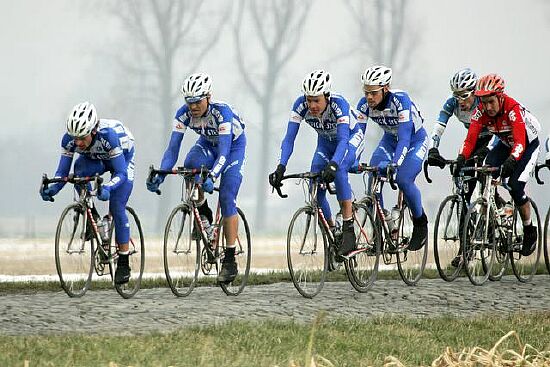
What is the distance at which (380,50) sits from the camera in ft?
113

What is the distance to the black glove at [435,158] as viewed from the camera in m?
14.3

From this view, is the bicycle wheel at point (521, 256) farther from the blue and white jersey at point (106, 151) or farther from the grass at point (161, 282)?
the blue and white jersey at point (106, 151)

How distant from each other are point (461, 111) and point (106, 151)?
15.6 feet

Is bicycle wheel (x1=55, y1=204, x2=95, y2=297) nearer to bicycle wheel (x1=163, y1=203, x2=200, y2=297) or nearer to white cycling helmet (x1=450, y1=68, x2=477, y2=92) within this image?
bicycle wheel (x1=163, y1=203, x2=200, y2=297)

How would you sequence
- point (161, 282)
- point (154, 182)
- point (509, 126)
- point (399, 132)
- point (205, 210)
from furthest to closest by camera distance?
point (161, 282) → point (509, 126) → point (399, 132) → point (205, 210) → point (154, 182)

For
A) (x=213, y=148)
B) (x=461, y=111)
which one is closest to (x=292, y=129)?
(x=213, y=148)

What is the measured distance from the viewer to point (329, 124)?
42.6ft

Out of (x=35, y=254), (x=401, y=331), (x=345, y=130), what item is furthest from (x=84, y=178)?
(x=35, y=254)

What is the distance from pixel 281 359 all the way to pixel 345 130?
4.51 metres

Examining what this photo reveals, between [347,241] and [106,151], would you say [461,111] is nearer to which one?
[347,241]

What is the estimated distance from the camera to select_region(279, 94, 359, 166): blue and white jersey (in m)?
12.5

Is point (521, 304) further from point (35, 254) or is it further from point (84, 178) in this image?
point (35, 254)

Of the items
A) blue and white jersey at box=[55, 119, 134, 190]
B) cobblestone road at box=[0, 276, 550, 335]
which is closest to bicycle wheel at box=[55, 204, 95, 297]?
cobblestone road at box=[0, 276, 550, 335]

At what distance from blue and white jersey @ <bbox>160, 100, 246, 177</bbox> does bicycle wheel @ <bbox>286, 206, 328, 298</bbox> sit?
40.3 inches
